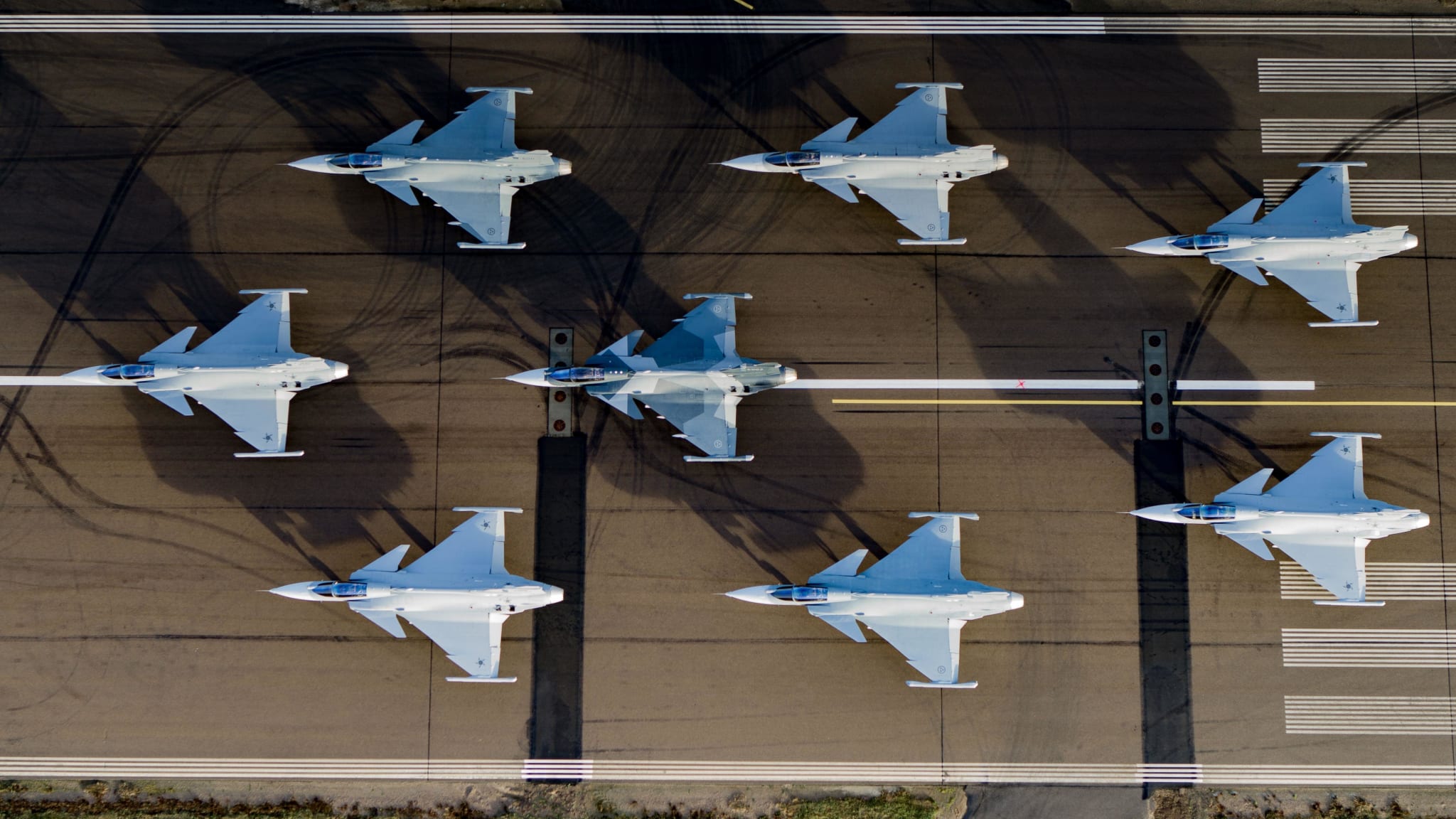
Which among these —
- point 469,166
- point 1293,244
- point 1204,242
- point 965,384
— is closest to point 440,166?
point 469,166

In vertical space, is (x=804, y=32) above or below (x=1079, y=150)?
above

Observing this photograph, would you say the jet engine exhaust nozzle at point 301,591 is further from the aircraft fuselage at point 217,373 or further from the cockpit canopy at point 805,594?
the cockpit canopy at point 805,594

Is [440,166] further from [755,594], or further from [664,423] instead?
[755,594]

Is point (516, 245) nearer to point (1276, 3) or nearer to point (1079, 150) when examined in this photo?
point (1079, 150)

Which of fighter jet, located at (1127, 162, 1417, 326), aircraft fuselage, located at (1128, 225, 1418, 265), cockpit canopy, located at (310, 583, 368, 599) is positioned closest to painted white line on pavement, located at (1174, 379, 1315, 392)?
fighter jet, located at (1127, 162, 1417, 326)

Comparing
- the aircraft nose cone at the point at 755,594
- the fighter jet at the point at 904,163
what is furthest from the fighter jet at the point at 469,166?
the aircraft nose cone at the point at 755,594

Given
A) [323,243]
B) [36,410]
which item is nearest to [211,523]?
[36,410]
